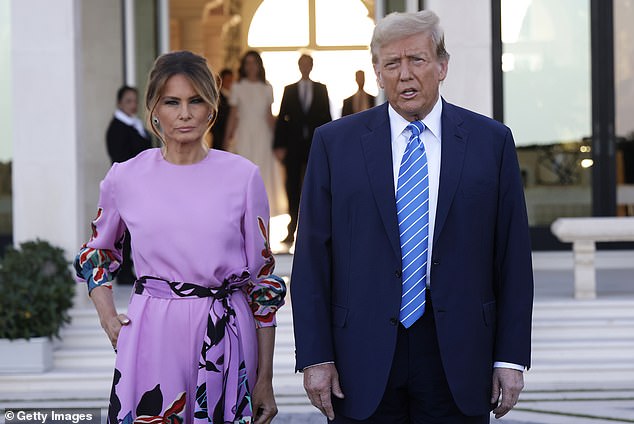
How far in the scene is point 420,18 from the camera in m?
3.16

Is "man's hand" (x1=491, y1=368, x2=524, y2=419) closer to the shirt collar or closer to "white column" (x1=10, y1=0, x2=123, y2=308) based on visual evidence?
the shirt collar

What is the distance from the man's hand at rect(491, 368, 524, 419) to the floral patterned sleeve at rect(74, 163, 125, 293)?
1152 millimetres

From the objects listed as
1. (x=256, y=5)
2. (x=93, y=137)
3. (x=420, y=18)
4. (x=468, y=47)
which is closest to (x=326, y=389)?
(x=420, y=18)

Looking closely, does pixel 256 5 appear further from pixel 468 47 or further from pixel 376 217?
pixel 376 217

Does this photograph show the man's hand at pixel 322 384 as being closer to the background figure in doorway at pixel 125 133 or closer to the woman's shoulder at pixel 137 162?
the woman's shoulder at pixel 137 162

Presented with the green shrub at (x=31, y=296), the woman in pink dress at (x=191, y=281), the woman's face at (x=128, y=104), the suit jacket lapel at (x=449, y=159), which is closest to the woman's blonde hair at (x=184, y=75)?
the woman in pink dress at (x=191, y=281)

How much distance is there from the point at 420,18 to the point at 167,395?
1.26 m

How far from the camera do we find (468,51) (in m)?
8.75

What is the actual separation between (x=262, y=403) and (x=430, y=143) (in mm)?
885

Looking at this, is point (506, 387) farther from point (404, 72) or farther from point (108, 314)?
point (108, 314)

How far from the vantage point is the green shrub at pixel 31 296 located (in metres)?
7.85

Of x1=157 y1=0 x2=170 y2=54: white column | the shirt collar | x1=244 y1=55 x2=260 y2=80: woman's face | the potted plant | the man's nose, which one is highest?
x1=157 y1=0 x2=170 y2=54: white column

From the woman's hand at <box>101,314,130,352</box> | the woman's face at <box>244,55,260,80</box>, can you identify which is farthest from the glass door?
the woman's hand at <box>101,314,130,352</box>

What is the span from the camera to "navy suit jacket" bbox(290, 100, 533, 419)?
3.16m
